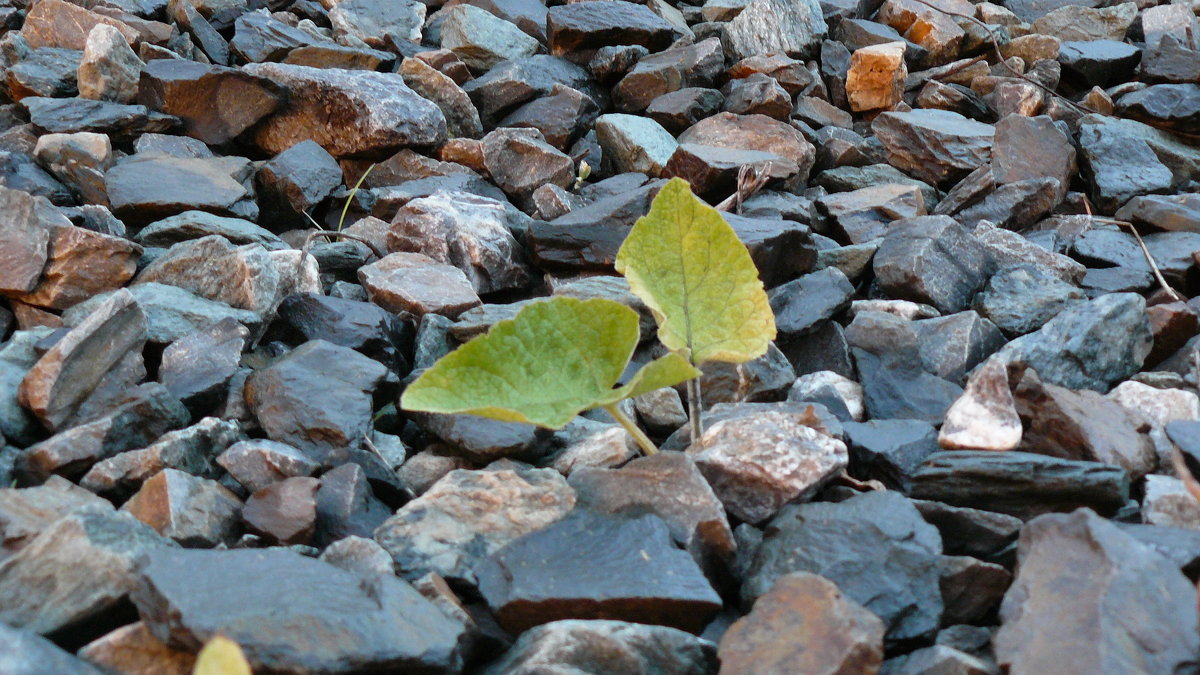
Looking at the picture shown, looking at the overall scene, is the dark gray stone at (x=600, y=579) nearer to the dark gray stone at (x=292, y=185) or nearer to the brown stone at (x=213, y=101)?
the dark gray stone at (x=292, y=185)

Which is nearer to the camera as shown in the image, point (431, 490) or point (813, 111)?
point (431, 490)

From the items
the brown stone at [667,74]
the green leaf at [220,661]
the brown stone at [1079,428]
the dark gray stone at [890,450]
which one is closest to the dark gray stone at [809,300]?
the dark gray stone at [890,450]

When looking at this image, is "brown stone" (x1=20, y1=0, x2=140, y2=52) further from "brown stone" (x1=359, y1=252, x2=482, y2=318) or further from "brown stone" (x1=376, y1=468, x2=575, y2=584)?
"brown stone" (x1=376, y1=468, x2=575, y2=584)

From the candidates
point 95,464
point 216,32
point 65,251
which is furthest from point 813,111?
point 95,464

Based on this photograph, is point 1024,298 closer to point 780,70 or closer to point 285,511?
point 780,70

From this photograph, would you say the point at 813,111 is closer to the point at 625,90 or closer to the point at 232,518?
the point at 625,90

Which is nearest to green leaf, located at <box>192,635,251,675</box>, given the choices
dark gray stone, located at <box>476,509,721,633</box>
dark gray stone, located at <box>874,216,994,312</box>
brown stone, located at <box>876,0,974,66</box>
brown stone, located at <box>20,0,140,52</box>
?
dark gray stone, located at <box>476,509,721,633</box>

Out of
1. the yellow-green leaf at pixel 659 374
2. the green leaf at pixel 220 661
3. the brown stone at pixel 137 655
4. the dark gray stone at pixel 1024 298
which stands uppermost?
the green leaf at pixel 220 661

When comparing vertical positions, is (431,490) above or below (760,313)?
below
